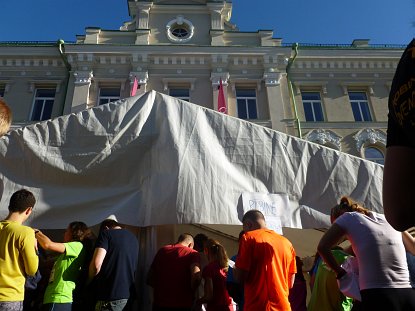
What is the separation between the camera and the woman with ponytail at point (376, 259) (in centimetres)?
242

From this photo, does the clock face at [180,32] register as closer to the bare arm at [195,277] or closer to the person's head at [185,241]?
the person's head at [185,241]

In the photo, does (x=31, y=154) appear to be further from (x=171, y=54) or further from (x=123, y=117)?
(x=171, y=54)

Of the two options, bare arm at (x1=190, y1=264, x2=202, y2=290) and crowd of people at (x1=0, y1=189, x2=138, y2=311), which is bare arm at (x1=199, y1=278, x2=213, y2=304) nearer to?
bare arm at (x1=190, y1=264, x2=202, y2=290)

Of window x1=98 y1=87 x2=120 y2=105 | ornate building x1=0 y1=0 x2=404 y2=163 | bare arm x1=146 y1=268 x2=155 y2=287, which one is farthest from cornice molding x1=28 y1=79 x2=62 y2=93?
bare arm x1=146 y1=268 x2=155 y2=287

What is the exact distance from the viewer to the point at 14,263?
3199 mm

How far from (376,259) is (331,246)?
12.7 inches

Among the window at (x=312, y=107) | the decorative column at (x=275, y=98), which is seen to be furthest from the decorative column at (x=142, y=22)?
the window at (x=312, y=107)

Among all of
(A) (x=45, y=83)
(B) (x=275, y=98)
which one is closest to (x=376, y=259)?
(B) (x=275, y=98)

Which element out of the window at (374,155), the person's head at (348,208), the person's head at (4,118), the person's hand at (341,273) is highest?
the window at (374,155)

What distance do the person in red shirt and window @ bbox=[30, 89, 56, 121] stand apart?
12.4 m

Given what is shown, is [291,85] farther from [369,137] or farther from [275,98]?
[369,137]

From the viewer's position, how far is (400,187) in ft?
4.01

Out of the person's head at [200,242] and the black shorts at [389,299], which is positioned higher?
the person's head at [200,242]

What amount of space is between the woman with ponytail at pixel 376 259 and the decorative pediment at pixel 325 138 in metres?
12.1
